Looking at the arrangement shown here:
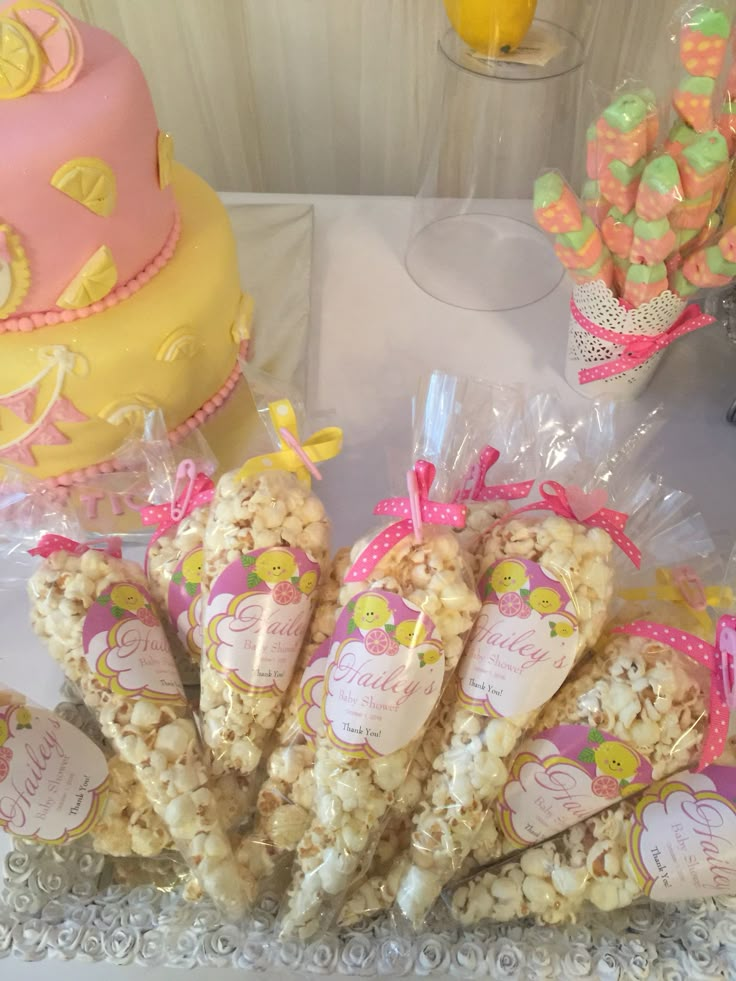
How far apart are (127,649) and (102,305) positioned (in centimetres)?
36

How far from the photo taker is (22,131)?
701 mm

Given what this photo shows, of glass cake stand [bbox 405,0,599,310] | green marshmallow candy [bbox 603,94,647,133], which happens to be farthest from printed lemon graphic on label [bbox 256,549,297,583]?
glass cake stand [bbox 405,0,599,310]

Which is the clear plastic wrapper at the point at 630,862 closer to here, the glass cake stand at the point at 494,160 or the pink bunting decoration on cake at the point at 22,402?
the pink bunting decoration on cake at the point at 22,402

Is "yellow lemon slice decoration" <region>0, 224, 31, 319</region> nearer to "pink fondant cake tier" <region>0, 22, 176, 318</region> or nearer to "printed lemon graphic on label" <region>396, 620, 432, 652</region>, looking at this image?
"pink fondant cake tier" <region>0, 22, 176, 318</region>

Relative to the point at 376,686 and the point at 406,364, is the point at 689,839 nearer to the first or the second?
the point at 376,686

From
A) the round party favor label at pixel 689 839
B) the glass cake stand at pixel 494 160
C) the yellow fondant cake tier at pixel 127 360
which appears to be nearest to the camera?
the round party favor label at pixel 689 839

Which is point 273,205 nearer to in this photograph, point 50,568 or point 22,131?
point 22,131

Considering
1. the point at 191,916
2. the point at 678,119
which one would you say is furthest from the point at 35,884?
the point at 678,119

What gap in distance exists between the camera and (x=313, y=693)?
65cm

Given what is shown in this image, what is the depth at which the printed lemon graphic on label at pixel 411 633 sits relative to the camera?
1.94ft

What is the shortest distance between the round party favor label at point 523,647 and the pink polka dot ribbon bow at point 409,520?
71 mm

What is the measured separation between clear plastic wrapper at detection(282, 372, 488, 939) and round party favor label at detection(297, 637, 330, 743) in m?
0.03

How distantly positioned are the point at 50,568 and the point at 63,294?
27 centimetres

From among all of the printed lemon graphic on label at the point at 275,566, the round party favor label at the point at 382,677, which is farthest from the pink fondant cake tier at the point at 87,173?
the round party favor label at the point at 382,677
